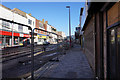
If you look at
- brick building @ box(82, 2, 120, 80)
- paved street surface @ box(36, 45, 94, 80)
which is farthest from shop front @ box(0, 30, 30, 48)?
brick building @ box(82, 2, 120, 80)

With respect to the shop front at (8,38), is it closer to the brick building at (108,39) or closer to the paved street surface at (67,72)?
the paved street surface at (67,72)

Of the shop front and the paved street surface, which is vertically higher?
the shop front

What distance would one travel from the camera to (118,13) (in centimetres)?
249

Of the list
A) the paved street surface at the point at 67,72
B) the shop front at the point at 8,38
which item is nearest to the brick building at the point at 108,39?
the paved street surface at the point at 67,72

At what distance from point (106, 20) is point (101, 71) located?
2.00 m

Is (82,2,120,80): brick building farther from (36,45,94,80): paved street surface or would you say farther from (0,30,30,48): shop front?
(0,30,30,48): shop front

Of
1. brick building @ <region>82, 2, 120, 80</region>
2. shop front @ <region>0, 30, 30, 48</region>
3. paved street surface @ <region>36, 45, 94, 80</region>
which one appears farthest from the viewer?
shop front @ <region>0, 30, 30, 48</region>

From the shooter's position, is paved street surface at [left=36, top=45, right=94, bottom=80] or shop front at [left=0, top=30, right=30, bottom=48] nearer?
paved street surface at [left=36, top=45, right=94, bottom=80]

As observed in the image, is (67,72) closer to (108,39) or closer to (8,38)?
(108,39)

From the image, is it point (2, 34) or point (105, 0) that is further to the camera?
point (2, 34)

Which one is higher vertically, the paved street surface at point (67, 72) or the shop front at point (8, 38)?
the shop front at point (8, 38)

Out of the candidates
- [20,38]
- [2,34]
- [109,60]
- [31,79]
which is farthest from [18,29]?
[109,60]

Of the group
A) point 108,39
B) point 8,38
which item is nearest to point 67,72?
point 108,39

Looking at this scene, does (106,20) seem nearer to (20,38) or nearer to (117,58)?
(117,58)
